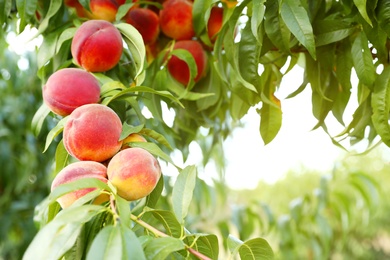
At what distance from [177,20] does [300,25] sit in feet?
0.75

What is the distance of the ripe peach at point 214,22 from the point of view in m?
0.73

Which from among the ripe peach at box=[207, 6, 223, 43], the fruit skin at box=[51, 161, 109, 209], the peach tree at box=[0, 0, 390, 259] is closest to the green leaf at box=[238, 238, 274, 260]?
the peach tree at box=[0, 0, 390, 259]

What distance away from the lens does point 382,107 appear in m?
0.57

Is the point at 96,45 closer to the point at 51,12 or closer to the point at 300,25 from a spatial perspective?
the point at 51,12

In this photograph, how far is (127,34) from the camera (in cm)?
60

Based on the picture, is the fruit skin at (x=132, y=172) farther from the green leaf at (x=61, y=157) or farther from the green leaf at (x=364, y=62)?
the green leaf at (x=364, y=62)

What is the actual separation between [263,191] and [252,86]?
4.01 metres

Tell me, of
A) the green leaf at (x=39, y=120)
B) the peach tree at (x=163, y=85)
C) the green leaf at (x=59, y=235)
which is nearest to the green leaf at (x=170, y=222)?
the peach tree at (x=163, y=85)

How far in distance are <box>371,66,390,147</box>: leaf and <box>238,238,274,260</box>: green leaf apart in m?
0.19

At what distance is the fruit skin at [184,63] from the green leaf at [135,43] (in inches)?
5.0

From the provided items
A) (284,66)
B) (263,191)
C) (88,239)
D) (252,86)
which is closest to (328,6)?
(284,66)

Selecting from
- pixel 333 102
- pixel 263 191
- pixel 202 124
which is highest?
pixel 333 102

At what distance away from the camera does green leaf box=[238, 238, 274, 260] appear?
458 millimetres

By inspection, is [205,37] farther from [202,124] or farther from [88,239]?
[88,239]
